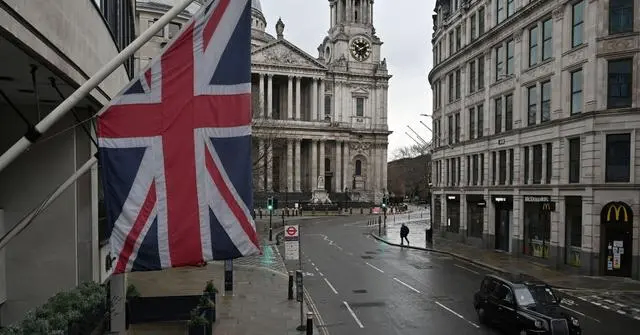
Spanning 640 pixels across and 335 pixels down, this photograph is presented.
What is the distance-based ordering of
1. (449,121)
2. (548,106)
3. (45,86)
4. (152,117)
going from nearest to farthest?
(152,117) < (45,86) < (548,106) < (449,121)

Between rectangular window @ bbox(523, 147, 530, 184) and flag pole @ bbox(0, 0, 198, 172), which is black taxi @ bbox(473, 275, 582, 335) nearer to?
flag pole @ bbox(0, 0, 198, 172)

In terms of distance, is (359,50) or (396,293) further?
(359,50)

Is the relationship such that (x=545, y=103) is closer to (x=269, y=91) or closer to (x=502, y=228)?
(x=502, y=228)

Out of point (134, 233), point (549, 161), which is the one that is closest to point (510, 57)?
point (549, 161)

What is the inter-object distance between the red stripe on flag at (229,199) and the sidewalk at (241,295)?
970 cm

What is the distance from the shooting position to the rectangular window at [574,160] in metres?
29.6

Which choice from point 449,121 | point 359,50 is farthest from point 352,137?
point 449,121

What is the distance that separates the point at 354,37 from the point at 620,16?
83.8 m

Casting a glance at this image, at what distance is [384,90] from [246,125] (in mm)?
106228

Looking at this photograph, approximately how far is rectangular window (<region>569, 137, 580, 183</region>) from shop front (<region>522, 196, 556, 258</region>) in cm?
208

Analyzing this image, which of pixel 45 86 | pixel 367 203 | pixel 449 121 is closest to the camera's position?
pixel 45 86

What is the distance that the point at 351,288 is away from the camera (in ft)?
80.6

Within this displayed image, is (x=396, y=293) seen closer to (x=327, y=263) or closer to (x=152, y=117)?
(x=327, y=263)

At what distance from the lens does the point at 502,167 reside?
3847cm
